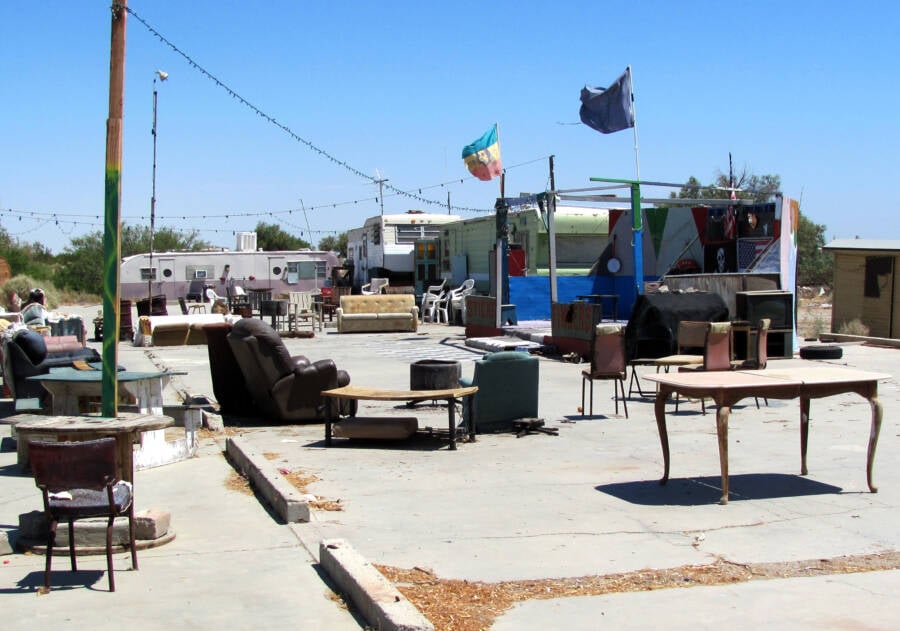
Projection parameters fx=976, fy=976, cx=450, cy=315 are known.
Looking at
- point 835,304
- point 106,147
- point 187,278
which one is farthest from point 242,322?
point 187,278

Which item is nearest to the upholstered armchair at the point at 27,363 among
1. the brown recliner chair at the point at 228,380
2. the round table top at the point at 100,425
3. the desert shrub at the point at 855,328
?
the brown recliner chair at the point at 228,380

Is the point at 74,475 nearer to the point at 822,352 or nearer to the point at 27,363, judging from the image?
the point at 27,363

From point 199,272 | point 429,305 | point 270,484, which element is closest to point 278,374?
point 270,484

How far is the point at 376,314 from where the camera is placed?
29703 mm

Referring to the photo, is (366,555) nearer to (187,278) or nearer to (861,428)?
(861,428)

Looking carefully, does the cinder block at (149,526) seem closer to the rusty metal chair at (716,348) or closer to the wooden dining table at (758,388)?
the wooden dining table at (758,388)

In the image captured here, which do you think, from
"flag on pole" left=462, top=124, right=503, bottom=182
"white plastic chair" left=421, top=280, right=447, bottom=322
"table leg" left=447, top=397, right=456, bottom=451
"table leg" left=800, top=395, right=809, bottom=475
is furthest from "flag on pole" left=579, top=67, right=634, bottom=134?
"table leg" left=800, top=395, right=809, bottom=475

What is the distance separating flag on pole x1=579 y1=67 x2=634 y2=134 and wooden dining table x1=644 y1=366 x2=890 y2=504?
1579 centimetres

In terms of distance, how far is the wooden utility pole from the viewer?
6785 millimetres

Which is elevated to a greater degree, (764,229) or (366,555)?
(764,229)

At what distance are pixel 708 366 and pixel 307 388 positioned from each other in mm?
5038

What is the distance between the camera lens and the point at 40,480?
5.50 metres

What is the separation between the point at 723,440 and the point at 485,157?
18.0 m

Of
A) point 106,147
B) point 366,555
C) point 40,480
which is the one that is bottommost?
point 366,555
